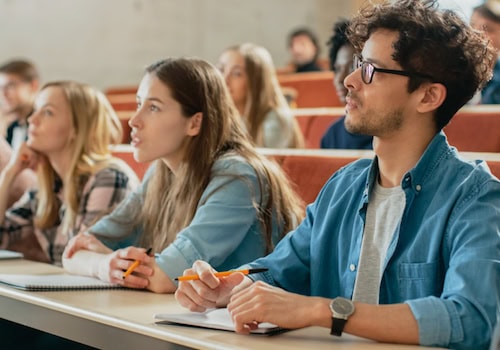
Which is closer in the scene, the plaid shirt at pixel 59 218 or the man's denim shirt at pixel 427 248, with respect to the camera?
the man's denim shirt at pixel 427 248

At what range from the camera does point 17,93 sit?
5.14 metres

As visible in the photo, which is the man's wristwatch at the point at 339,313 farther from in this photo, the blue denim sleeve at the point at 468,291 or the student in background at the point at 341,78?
the student in background at the point at 341,78

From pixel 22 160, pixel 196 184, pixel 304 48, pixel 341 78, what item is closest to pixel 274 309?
pixel 196 184

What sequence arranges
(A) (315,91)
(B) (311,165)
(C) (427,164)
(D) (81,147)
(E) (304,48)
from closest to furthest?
(C) (427,164)
(B) (311,165)
(D) (81,147)
(A) (315,91)
(E) (304,48)

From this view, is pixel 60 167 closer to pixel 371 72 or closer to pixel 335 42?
pixel 335 42

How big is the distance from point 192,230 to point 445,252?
718 millimetres

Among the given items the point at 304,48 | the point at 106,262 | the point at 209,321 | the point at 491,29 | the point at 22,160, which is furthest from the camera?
the point at 304,48

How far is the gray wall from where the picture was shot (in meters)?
6.92

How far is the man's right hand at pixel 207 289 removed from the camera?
5.39 feet

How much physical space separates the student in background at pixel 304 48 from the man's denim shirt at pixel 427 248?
18.2 ft

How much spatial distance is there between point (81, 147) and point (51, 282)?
3.31 feet

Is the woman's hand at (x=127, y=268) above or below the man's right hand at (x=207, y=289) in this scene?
below

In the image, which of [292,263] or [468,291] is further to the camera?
[292,263]

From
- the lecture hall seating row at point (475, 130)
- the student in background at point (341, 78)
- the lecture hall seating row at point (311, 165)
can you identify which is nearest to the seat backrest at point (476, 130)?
the lecture hall seating row at point (475, 130)
